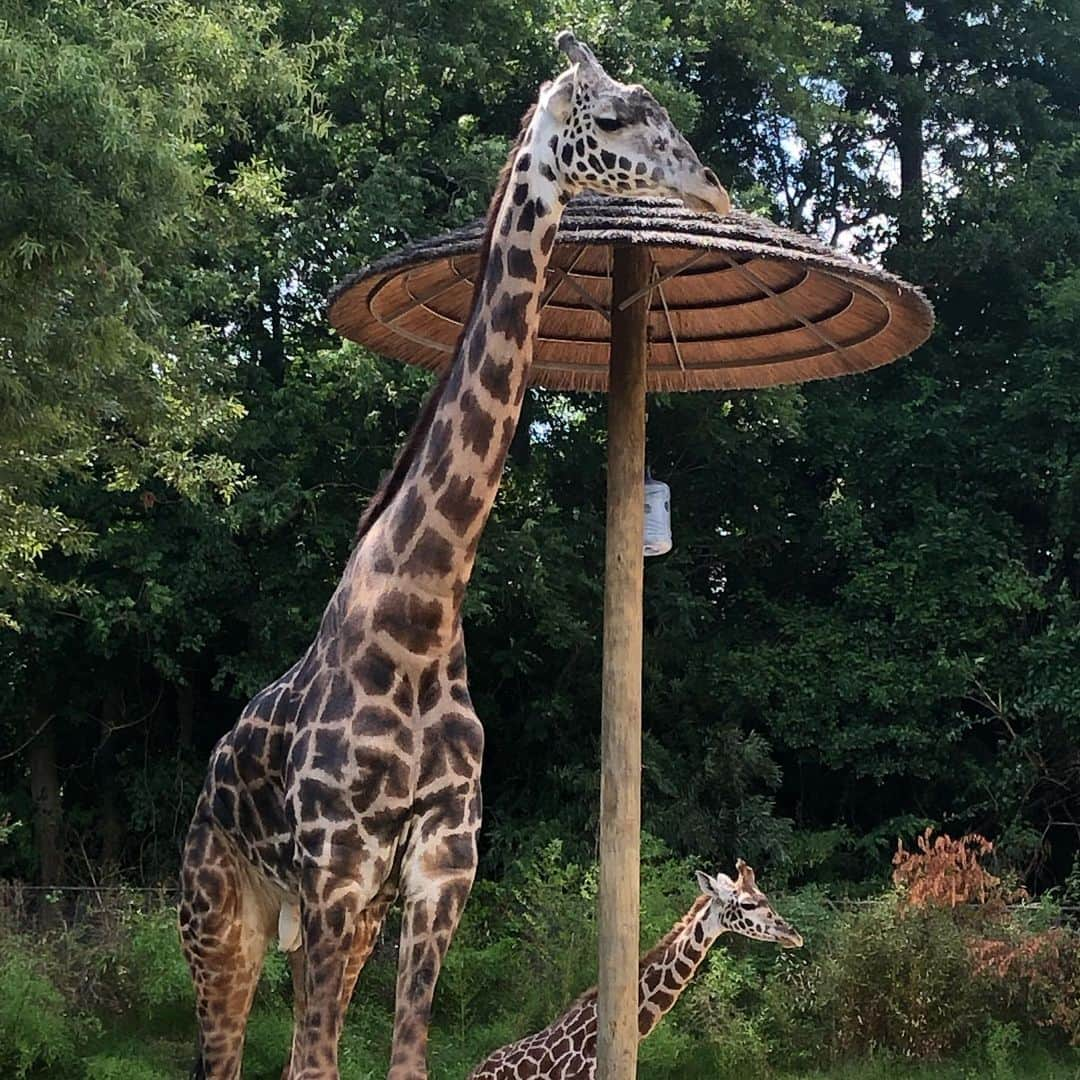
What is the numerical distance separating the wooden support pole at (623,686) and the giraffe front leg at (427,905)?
1.05m

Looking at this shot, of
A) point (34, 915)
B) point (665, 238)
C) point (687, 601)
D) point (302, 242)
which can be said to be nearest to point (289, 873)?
point (665, 238)

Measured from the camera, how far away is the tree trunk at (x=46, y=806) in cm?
1183

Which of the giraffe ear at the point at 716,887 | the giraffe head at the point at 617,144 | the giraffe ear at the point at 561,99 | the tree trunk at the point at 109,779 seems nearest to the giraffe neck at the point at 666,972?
the giraffe ear at the point at 716,887

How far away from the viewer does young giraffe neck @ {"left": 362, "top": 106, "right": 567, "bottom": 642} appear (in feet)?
11.6

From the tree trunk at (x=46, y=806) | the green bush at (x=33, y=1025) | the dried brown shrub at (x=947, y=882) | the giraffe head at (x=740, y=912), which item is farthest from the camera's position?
the tree trunk at (x=46, y=806)

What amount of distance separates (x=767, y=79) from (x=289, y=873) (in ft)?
32.6

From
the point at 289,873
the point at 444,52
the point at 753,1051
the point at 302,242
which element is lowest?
the point at 753,1051

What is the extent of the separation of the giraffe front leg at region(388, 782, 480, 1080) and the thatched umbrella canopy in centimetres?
100

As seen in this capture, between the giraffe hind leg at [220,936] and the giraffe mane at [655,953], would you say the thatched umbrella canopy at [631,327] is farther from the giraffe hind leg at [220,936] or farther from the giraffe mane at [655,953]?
the giraffe mane at [655,953]

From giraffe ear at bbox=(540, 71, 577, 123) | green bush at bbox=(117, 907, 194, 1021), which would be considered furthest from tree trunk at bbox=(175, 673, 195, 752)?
giraffe ear at bbox=(540, 71, 577, 123)

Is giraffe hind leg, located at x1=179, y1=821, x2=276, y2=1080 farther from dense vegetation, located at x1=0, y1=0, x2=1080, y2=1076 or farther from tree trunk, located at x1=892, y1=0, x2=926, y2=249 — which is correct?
tree trunk, located at x1=892, y1=0, x2=926, y2=249

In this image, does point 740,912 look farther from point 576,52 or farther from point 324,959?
point 576,52

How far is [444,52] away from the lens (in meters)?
10.6

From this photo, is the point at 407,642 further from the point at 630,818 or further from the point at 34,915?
the point at 34,915
